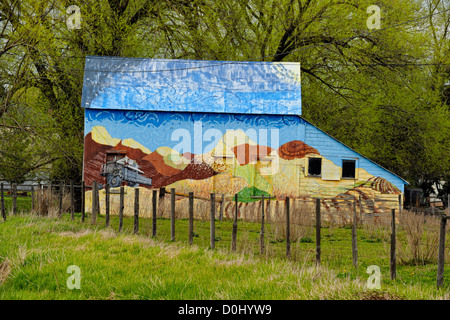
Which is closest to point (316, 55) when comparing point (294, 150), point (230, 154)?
point (294, 150)

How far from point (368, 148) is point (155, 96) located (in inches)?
421

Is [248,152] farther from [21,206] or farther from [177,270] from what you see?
[177,270]

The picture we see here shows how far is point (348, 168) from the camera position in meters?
22.0

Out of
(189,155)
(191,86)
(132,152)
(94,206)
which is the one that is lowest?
(94,206)

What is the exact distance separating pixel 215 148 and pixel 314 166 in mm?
3983

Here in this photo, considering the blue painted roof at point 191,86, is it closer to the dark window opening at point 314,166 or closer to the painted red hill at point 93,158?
the painted red hill at point 93,158

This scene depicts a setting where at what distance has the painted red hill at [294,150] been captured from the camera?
21.9m

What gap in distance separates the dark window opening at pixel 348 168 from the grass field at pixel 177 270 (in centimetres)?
808

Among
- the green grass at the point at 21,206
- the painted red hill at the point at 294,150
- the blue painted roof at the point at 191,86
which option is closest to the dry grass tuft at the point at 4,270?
the green grass at the point at 21,206

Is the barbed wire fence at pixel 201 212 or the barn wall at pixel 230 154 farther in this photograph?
the barn wall at pixel 230 154

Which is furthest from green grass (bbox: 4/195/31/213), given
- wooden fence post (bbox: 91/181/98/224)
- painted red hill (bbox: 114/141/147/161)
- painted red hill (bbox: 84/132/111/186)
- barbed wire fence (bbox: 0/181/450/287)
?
painted red hill (bbox: 114/141/147/161)

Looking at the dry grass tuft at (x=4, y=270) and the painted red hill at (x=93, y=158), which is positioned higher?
the painted red hill at (x=93, y=158)
